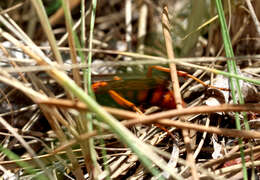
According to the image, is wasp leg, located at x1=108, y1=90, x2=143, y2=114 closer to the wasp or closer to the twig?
the wasp

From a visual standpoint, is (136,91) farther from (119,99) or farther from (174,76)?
(174,76)

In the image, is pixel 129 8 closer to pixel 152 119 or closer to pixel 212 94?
pixel 212 94

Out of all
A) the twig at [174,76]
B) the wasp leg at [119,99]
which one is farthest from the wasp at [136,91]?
the twig at [174,76]

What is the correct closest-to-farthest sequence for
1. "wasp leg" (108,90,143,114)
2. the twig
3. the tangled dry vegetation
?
1. the tangled dry vegetation
2. the twig
3. "wasp leg" (108,90,143,114)

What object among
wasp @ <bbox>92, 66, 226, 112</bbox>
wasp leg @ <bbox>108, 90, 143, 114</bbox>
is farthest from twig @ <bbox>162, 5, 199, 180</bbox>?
wasp leg @ <bbox>108, 90, 143, 114</bbox>

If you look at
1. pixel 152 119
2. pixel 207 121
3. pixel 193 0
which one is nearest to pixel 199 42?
pixel 193 0

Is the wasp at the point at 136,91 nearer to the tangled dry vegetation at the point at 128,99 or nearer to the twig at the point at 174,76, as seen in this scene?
the tangled dry vegetation at the point at 128,99

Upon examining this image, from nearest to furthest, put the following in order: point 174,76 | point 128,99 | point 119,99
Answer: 1. point 174,76
2. point 119,99
3. point 128,99

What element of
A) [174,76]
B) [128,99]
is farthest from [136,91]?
[174,76]
